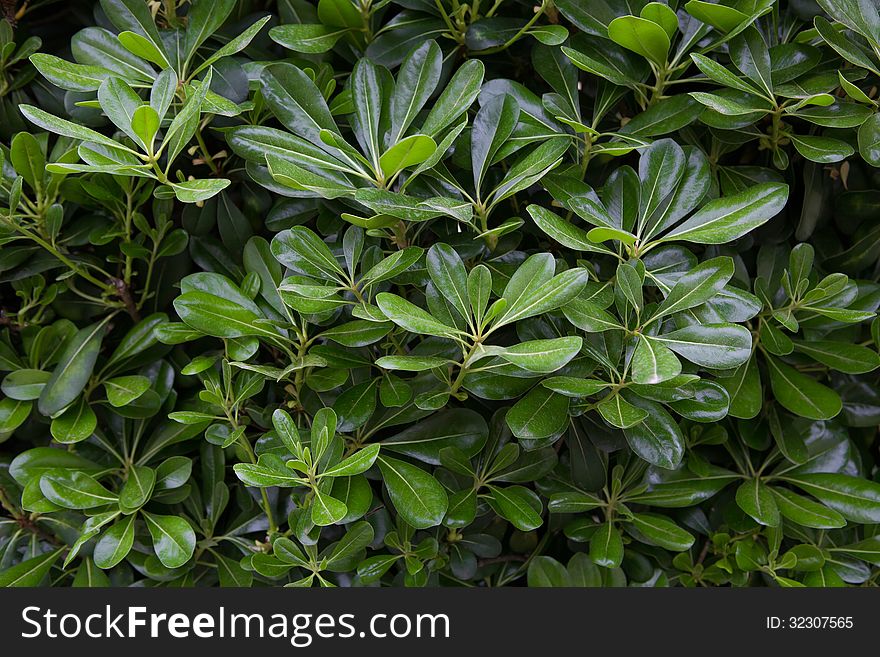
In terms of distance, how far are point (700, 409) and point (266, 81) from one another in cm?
61

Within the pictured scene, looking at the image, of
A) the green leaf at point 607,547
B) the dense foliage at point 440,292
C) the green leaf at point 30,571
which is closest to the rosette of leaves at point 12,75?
the dense foliage at point 440,292

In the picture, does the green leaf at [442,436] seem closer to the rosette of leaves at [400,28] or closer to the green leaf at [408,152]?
the green leaf at [408,152]

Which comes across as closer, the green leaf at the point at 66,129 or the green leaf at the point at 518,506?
the green leaf at the point at 66,129

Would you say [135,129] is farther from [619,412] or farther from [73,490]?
[619,412]

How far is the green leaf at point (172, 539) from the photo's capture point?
2.86 ft

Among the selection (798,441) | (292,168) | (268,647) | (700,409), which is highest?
(292,168)

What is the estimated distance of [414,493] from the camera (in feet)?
2.72

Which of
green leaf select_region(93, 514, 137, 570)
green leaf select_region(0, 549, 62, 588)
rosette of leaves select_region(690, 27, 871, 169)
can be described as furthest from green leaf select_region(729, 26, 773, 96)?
green leaf select_region(0, 549, 62, 588)

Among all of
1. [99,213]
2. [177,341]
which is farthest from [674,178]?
[99,213]

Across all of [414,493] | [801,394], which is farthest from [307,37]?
[801,394]

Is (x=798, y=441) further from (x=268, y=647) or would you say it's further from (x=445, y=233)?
(x=268, y=647)

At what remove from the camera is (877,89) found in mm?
936

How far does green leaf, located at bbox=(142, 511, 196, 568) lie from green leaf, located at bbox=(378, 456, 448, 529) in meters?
0.26

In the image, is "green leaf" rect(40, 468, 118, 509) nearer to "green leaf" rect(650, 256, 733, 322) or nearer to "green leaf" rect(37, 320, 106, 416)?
"green leaf" rect(37, 320, 106, 416)
